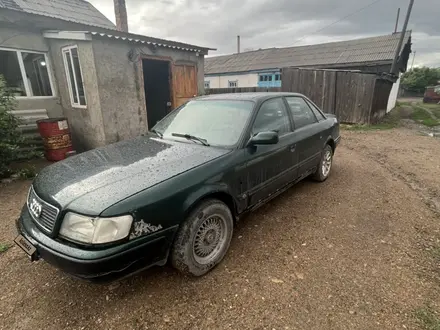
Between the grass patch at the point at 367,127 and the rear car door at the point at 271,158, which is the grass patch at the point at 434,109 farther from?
the rear car door at the point at 271,158

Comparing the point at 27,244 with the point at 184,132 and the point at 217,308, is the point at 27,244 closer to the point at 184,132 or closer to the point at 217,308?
the point at 217,308

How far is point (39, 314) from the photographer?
6.87 ft

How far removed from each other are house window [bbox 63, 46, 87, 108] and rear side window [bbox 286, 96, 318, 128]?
5346 millimetres

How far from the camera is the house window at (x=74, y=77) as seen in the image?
6.45 metres

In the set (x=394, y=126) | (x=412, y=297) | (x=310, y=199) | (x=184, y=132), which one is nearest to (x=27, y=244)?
A: (x=184, y=132)

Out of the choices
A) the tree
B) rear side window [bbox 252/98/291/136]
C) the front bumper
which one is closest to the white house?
rear side window [bbox 252/98/291/136]

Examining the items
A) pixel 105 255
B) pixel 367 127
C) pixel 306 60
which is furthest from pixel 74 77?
pixel 306 60

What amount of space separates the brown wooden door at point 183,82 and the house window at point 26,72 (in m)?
3.47

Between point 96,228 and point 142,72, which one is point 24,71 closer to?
point 142,72

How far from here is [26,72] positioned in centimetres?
664

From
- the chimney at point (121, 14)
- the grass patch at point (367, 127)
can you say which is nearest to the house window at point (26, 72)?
the chimney at point (121, 14)

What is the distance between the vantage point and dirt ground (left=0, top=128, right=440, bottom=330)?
202 cm

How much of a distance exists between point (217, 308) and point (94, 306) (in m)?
1.03

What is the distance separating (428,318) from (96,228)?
2580 millimetres
